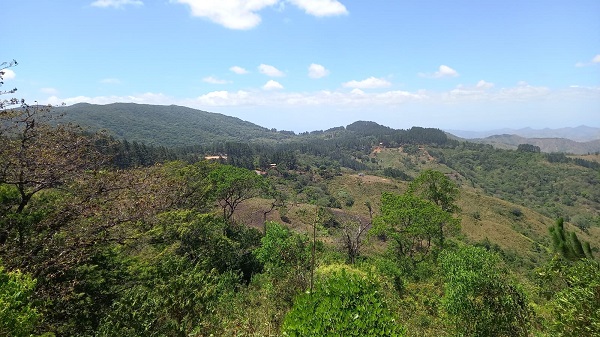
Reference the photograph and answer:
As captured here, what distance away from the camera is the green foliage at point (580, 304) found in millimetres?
9000

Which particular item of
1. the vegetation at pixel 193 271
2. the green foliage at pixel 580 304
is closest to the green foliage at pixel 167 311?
the vegetation at pixel 193 271

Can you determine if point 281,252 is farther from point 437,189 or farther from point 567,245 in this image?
point 437,189

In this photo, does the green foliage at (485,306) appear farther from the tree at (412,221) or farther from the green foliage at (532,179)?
the green foliage at (532,179)

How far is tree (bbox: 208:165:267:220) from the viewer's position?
3116 centimetres

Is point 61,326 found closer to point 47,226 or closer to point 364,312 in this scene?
point 47,226

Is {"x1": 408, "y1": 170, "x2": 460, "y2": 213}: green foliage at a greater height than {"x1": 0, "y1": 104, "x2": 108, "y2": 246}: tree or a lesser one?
lesser

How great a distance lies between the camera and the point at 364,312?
7.89m

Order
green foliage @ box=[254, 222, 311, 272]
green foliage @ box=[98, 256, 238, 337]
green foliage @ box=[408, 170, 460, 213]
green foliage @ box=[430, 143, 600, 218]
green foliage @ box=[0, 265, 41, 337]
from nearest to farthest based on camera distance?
green foliage @ box=[0, 265, 41, 337], green foliage @ box=[98, 256, 238, 337], green foliage @ box=[254, 222, 311, 272], green foliage @ box=[408, 170, 460, 213], green foliage @ box=[430, 143, 600, 218]

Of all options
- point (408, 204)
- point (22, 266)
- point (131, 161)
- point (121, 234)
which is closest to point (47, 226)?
point (22, 266)

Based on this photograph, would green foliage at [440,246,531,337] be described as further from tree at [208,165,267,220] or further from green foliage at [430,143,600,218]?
green foliage at [430,143,600,218]

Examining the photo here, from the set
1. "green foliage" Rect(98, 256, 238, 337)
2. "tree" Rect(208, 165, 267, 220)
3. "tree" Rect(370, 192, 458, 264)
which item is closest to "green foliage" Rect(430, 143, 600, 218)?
"tree" Rect(370, 192, 458, 264)

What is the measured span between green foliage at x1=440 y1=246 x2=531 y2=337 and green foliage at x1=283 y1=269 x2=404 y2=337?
8.02 meters

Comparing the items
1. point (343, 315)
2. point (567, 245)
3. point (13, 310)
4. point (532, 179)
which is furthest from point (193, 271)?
point (532, 179)

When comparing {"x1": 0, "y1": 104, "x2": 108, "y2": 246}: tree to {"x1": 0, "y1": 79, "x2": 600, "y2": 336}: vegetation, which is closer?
{"x1": 0, "y1": 79, "x2": 600, "y2": 336}: vegetation
